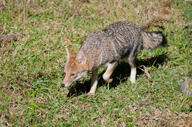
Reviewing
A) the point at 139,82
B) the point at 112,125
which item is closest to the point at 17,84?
the point at 112,125

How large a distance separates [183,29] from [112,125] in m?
4.84

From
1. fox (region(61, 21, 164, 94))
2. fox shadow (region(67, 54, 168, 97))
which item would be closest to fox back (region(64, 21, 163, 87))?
fox (region(61, 21, 164, 94))

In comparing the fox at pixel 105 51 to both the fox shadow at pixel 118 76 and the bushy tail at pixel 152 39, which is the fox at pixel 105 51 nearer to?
the bushy tail at pixel 152 39

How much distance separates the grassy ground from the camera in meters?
5.44

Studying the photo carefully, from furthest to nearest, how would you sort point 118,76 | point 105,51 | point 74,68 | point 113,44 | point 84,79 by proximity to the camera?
point 118,76
point 84,79
point 113,44
point 105,51
point 74,68

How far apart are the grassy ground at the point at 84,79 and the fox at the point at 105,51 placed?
0.51 m

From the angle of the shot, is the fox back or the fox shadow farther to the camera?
A: the fox shadow

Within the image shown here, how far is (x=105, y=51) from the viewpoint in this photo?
5.95 m

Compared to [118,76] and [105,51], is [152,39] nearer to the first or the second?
[118,76]

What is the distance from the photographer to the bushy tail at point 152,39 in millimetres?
6882

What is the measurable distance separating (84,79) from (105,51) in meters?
1.18

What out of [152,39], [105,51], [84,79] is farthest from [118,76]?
[105,51]

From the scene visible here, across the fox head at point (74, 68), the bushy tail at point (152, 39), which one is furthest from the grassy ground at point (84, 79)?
the bushy tail at point (152, 39)

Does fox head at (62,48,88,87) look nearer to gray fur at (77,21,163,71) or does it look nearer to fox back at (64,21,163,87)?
fox back at (64,21,163,87)
